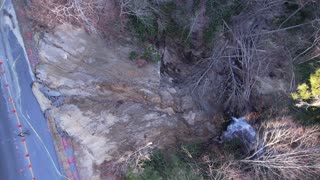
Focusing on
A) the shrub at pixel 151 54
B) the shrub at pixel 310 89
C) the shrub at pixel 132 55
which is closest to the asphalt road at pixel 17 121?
the shrub at pixel 132 55

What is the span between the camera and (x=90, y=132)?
13.7 metres

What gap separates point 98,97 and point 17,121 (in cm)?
333

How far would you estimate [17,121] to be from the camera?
12.8 metres

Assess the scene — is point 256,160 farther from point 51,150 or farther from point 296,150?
point 51,150

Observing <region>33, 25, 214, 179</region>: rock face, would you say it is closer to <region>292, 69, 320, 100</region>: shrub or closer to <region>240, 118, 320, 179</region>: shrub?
<region>240, 118, 320, 179</region>: shrub

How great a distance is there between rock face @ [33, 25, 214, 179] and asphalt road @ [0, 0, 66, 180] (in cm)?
55

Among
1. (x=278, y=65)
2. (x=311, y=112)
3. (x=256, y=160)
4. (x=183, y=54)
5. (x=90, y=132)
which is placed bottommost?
(x=256, y=160)

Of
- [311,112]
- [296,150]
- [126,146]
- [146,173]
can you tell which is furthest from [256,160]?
[126,146]

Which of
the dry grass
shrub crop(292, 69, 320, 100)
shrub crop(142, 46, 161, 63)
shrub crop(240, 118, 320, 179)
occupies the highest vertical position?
the dry grass

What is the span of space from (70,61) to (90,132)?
10.2 feet

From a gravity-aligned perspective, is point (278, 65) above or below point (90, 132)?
above

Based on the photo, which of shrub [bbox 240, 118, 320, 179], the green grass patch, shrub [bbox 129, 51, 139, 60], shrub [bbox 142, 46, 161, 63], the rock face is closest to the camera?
the rock face

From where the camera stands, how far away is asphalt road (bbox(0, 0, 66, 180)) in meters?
12.6

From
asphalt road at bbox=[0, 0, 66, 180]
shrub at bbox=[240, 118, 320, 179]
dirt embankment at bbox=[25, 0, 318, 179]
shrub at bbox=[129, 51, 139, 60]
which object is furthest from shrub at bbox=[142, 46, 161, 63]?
shrub at bbox=[240, 118, 320, 179]
